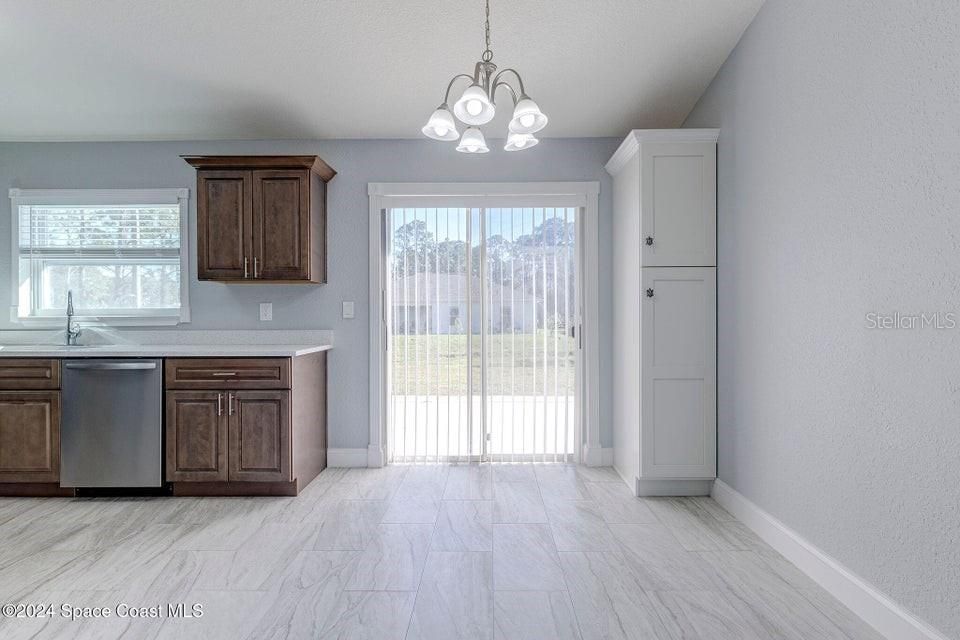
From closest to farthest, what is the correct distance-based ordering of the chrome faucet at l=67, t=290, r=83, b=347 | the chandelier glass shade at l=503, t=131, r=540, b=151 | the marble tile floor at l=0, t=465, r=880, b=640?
the marble tile floor at l=0, t=465, r=880, b=640 < the chandelier glass shade at l=503, t=131, r=540, b=151 < the chrome faucet at l=67, t=290, r=83, b=347

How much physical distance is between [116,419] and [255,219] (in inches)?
57.4

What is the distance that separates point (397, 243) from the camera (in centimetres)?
373

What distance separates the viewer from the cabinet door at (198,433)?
302 centimetres

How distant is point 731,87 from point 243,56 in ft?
9.03

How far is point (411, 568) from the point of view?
2.17 meters

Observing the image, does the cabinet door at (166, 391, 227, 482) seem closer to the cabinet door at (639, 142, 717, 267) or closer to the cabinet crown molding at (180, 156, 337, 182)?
the cabinet crown molding at (180, 156, 337, 182)

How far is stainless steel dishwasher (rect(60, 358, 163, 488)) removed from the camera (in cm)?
300

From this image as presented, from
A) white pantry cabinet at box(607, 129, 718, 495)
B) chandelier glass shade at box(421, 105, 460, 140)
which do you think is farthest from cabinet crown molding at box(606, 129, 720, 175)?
chandelier glass shade at box(421, 105, 460, 140)

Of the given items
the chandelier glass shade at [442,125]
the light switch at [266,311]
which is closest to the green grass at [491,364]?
the light switch at [266,311]

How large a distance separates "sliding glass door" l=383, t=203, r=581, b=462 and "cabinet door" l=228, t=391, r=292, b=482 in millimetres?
876

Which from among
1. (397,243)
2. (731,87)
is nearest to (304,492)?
(397,243)

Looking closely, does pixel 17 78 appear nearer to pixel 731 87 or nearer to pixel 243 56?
pixel 243 56

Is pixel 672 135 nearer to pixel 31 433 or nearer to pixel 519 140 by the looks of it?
pixel 519 140

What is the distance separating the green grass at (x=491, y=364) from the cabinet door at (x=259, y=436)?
92 cm
